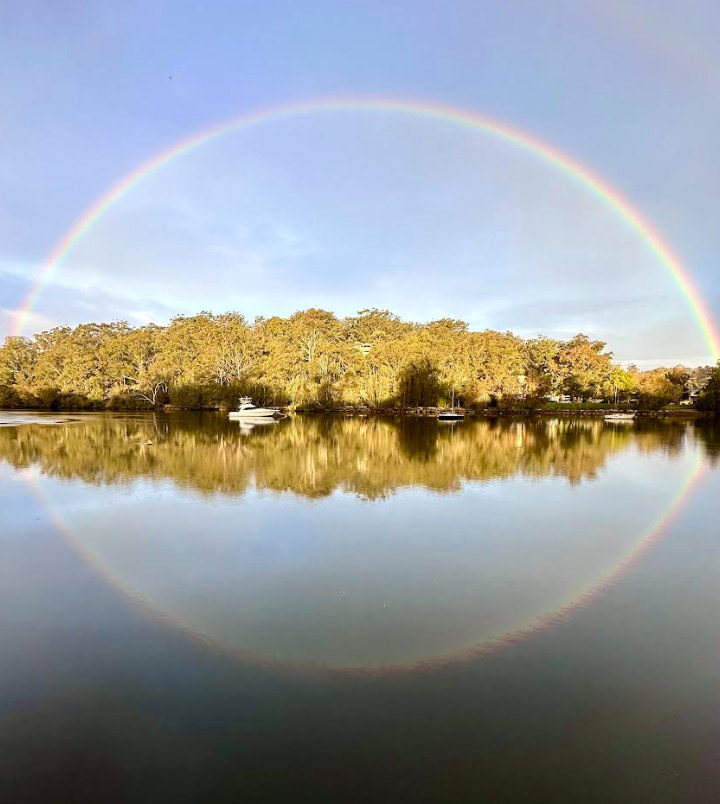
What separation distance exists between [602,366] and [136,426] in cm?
6005

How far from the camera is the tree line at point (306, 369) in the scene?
65000 mm

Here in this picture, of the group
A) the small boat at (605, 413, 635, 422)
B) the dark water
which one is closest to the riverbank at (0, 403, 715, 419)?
the small boat at (605, 413, 635, 422)

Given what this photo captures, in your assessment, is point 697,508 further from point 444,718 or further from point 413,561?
point 444,718

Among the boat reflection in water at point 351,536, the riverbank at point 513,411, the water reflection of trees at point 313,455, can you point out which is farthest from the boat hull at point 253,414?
the boat reflection in water at point 351,536

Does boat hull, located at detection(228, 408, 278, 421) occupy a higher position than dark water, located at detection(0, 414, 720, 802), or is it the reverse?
boat hull, located at detection(228, 408, 278, 421)

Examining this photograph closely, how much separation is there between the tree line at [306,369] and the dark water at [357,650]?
4915cm

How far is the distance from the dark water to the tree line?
4915 cm

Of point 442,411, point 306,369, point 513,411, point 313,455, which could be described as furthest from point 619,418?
point 313,455

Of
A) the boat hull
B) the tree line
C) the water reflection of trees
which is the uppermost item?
the tree line

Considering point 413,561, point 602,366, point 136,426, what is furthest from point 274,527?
point 602,366

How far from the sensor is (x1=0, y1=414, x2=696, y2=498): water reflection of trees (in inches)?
774

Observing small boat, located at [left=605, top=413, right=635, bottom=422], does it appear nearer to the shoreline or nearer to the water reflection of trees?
the shoreline

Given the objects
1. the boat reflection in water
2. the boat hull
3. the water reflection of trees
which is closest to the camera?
the boat reflection in water

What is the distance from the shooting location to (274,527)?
1284 centimetres
